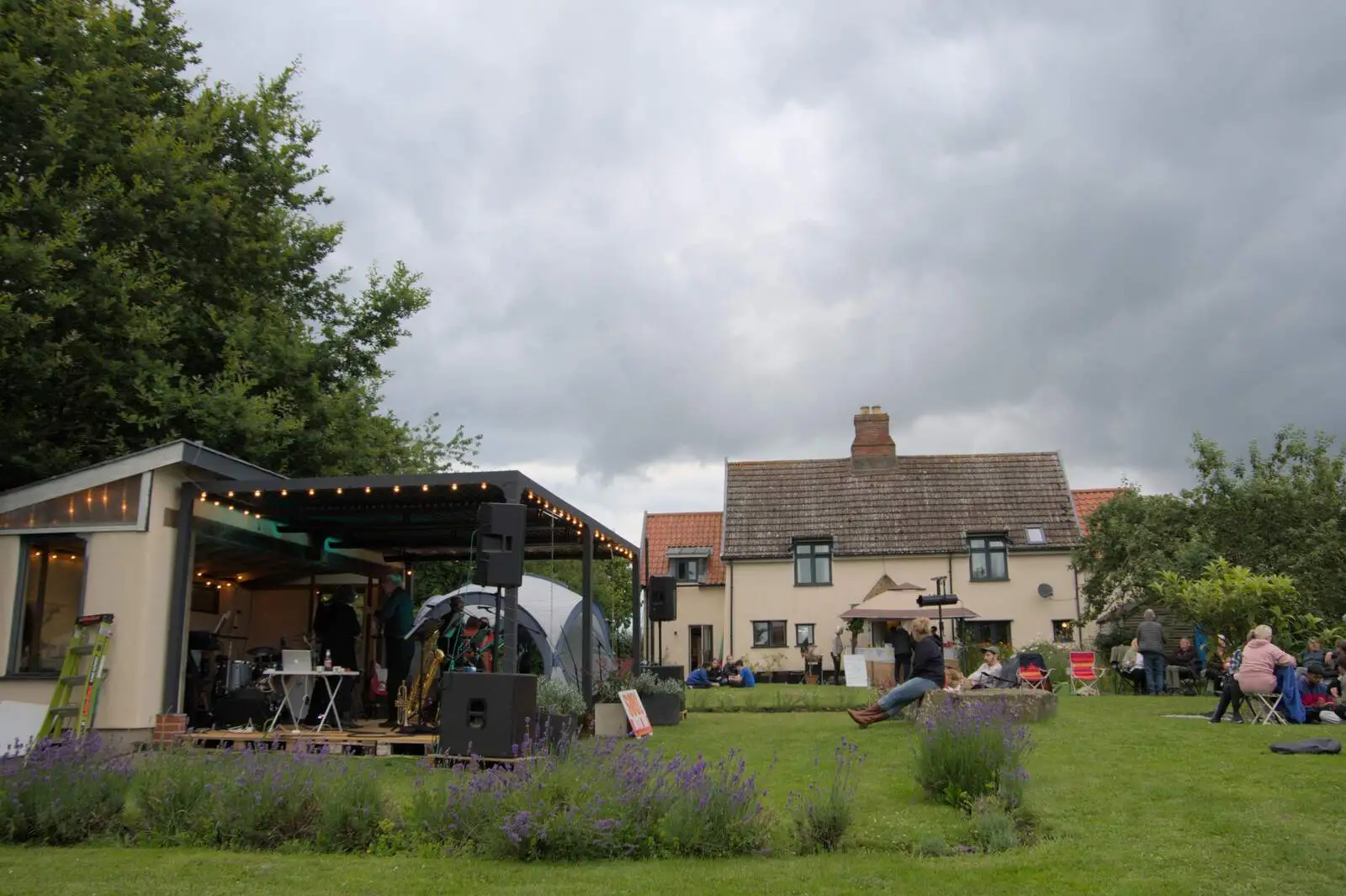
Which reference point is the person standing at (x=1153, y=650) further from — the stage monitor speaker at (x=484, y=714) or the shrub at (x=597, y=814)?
the shrub at (x=597, y=814)

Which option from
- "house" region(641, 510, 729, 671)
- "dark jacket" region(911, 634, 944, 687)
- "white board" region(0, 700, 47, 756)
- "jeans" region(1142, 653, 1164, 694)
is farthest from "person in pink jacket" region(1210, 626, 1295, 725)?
"house" region(641, 510, 729, 671)

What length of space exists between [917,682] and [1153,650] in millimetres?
9038

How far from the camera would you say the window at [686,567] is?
124ft

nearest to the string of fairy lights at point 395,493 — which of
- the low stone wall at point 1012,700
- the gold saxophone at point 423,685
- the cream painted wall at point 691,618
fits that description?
the gold saxophone at point 423,685

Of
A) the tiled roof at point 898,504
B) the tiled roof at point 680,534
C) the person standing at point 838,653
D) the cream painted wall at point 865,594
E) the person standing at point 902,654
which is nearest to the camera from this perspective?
the person standing at point 902,654

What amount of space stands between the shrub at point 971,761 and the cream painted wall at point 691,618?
2783 cm

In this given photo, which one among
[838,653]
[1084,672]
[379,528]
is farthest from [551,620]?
[838,653]

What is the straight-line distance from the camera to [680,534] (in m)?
40.0

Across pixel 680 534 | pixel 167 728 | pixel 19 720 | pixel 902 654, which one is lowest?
pixel 167 728

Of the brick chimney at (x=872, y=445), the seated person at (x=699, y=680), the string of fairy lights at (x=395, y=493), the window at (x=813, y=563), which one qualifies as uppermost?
the brick chimney at (x=872, y=445)

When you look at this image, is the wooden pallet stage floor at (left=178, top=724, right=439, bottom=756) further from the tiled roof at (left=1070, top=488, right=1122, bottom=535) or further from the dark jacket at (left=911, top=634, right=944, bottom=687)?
the tiled roof at (left=1070, top=488, right=1122, bottom=535)

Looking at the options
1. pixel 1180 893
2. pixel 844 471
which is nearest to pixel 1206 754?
pixel 1180 893

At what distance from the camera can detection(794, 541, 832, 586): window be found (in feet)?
113

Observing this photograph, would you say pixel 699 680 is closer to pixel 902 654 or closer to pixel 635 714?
pixel 902 654
